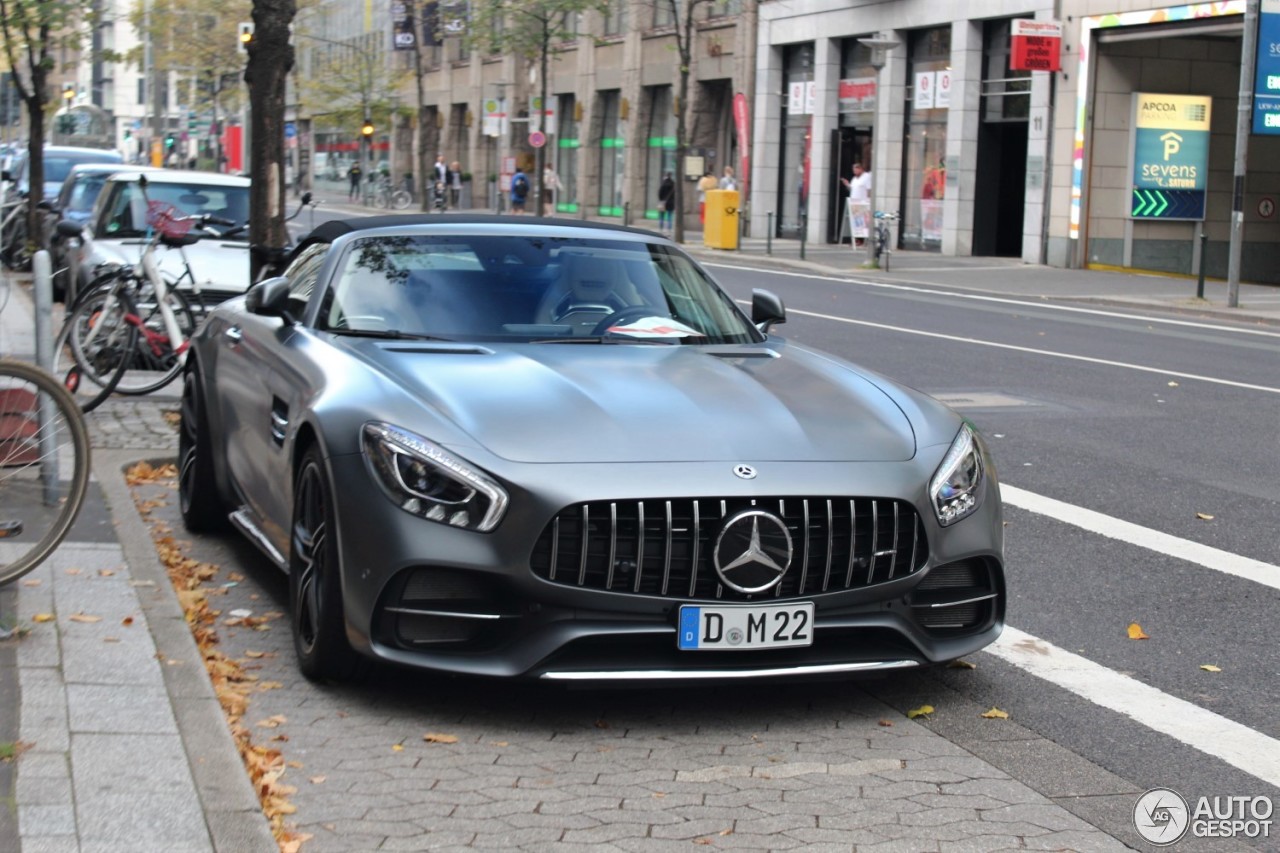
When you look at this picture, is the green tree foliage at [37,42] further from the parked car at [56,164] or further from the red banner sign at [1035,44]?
the red banner sign at [1035,44]

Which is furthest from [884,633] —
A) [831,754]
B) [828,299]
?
[828,299]

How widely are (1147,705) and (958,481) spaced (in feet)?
2.92

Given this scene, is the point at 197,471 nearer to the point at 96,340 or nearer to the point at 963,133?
the point at 96,340

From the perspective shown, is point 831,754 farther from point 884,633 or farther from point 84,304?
point 84,304

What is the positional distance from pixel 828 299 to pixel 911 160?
17113mm

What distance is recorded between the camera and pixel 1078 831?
4.16 metres

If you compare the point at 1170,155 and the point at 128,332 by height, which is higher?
the point at 1170,155

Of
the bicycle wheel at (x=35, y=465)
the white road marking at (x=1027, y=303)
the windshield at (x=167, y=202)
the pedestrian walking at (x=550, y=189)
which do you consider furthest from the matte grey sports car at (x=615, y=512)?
the pedestrian walking at (x=550, y=189)

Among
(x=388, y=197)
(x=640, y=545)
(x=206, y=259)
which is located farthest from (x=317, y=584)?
(x=388, y=197)

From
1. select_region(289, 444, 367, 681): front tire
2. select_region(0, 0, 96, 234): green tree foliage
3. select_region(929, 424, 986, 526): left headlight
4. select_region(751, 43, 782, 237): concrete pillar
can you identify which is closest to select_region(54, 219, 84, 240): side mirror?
select_region(289, 444, 367, 681): front tire

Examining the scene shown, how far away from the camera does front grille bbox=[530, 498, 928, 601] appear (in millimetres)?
4734

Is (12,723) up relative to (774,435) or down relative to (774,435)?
down

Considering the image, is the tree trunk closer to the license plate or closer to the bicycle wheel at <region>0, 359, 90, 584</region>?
the bicycle wheel at <region>0, 359, 90, 584</region>

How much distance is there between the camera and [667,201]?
4684 centimetres
